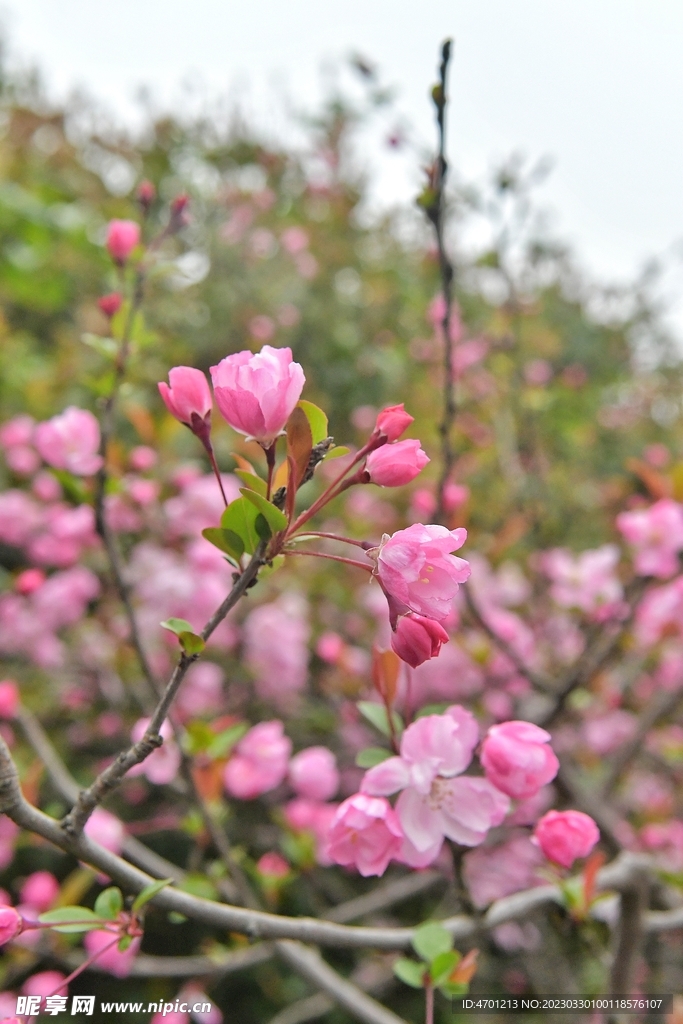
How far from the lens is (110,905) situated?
20.0 inches

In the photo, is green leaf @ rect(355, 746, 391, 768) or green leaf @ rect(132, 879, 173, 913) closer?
green leaf @ rect(132, 879, 173, 913)

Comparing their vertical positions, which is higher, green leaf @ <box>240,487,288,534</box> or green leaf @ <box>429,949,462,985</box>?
green leaf @ <box>240,487,288,534</box>

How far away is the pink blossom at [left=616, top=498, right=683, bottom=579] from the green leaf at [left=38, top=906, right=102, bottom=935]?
3.37 feet

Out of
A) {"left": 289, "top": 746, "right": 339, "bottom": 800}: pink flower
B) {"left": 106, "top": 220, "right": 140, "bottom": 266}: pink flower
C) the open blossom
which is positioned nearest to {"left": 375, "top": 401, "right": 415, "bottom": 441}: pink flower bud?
the open blossom

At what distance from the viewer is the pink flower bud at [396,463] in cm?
41

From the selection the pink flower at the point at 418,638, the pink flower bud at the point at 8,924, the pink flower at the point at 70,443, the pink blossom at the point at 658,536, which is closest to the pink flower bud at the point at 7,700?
the pink flower at the point at 70,443

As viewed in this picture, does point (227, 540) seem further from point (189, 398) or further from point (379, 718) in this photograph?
point (379, 718)

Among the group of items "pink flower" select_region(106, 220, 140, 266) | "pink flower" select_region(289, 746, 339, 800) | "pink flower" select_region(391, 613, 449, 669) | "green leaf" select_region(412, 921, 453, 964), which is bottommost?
"pink flower" select_region(289, 746, 339, 800)

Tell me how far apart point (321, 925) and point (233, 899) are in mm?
340

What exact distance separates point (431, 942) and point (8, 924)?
1.17 ft

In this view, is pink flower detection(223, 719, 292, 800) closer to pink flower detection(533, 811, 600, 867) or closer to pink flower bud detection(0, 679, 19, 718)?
pink flower bud detection(0, 679, 19, 718)

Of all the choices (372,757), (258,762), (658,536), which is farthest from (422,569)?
(658,536)

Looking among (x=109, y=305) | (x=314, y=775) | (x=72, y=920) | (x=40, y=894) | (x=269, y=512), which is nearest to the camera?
(x=269, y=512)

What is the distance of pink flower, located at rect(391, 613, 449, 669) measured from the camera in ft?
1.25
